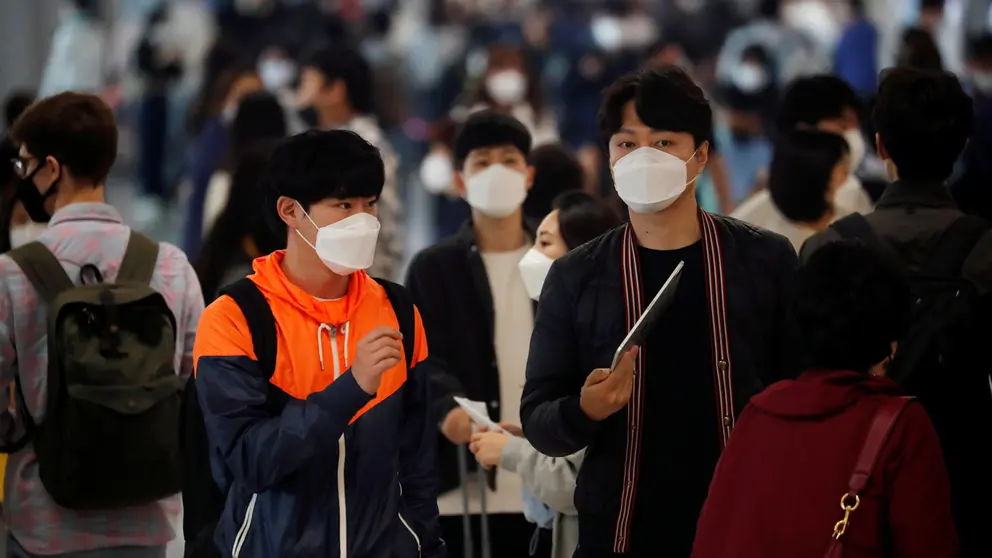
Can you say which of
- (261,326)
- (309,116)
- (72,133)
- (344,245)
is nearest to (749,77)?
(309,116)

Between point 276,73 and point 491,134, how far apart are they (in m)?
11.4

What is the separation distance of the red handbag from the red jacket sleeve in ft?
0.07

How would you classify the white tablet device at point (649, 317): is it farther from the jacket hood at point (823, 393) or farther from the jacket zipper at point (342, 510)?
the jacket zipper at point (342, 510)

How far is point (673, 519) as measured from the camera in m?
3.60

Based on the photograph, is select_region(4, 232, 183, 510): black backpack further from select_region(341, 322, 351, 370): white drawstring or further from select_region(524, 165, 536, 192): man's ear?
select_region(524, 165, 536, 192): man's ear

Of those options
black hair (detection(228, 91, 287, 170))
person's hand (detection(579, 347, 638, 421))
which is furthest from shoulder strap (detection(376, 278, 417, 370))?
black hair (detection(228, 91, 287, 170))

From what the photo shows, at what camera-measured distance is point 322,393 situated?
340 cm

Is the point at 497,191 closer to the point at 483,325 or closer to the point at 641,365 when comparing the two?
the point at 483,325

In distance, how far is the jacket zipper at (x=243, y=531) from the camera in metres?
3.48

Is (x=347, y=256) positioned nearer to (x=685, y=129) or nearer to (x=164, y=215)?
(x=685, y=129)

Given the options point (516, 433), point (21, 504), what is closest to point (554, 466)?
point (516, 433)

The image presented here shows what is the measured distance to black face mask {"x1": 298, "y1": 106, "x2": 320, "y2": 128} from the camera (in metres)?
8.91

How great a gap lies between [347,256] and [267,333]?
0.25 metres

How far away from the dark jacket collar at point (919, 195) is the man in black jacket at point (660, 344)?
0.71m
